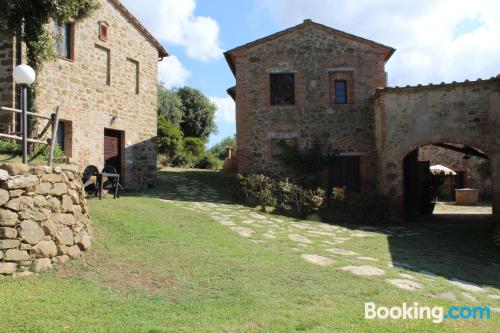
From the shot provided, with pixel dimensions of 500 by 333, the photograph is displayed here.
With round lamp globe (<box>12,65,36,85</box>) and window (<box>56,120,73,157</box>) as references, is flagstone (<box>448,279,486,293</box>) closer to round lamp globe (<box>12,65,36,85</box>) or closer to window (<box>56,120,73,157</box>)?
round lamp globe (<box>12,65,36,85</box>)

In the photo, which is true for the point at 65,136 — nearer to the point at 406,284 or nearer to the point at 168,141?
the point at 406,284

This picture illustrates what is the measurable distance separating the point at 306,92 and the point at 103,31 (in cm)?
777

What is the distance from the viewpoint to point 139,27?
15.6m

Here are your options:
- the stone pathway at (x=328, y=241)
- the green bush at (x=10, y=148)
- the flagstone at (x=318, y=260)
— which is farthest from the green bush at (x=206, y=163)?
the flagstone at (x=318, y=260)

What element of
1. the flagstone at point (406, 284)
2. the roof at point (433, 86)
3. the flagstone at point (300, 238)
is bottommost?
the flagstone at point (406, 284)

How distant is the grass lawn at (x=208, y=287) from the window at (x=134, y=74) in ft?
25.3

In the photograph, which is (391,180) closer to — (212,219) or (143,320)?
(212,219)

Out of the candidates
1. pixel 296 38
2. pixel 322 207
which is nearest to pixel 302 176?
pixel 322 207

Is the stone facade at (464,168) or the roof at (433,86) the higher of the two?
the roof at (433,86)

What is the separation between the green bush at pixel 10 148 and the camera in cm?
988

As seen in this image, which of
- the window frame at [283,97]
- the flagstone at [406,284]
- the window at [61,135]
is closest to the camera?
the flagstone at [406,284]

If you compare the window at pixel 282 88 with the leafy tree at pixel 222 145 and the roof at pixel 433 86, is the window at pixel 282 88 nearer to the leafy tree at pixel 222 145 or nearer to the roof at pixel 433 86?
the roof at pixel 433 86

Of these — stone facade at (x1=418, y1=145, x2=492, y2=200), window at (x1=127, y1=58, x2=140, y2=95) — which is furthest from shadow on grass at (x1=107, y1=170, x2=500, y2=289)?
stone facade at (x1=418, y1=145, x2=492, y2=200)

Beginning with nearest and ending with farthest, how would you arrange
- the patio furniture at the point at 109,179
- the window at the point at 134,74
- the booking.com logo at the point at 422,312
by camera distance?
the booking.com logo at the point at 422,312 < the patio furniture at the point at 109,179 < the window at the point at 134,74
